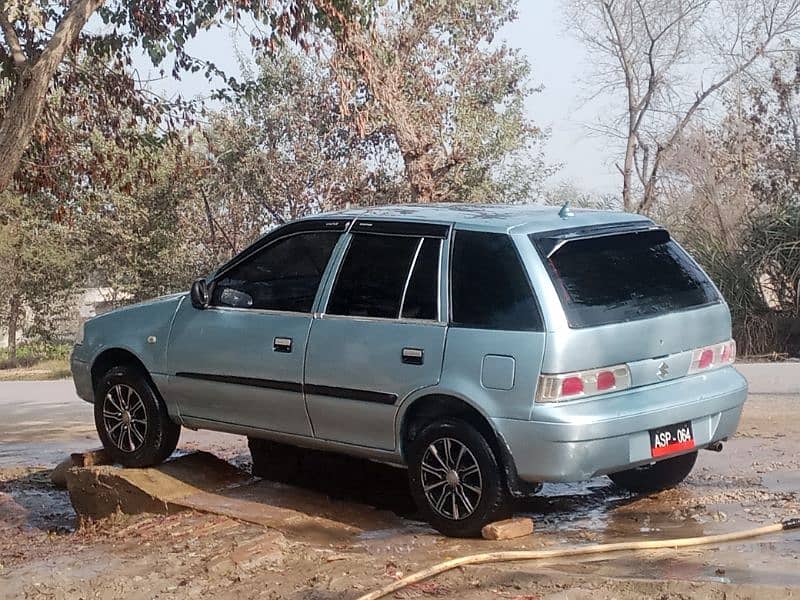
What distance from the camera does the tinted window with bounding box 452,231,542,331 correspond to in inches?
241

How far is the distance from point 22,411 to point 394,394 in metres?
8.71

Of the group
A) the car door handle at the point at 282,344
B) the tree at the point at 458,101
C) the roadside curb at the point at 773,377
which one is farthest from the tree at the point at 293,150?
the car door handle at the point at 282,344

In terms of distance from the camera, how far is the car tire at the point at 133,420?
25.6 ft

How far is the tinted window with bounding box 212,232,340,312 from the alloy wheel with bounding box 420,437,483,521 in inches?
49.9

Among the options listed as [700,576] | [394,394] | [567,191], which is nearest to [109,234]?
[567,191]

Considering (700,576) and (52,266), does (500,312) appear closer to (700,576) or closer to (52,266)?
(700,576)

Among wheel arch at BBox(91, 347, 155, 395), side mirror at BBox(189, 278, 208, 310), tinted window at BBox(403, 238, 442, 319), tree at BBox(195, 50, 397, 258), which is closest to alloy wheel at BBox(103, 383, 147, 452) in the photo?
wheel arch at BBox(91, 347, 155, 395)

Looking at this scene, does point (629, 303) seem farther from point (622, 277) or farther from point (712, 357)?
point (712, 357)

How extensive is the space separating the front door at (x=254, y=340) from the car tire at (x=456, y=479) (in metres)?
0.87

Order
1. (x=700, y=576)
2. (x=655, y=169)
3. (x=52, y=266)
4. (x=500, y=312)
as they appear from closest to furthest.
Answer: (x=700, y=576), (x=500, y=312), (x=655, y=169), (x=52, y=266)

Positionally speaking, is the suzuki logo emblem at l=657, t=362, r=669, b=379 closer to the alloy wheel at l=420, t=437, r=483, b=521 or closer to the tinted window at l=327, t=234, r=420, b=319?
the alloy wheel at l=420, t=437, r=483, b=521

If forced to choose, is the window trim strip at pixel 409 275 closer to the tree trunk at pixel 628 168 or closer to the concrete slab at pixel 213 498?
the concrete slab at pixel 213 498

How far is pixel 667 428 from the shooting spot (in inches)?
250

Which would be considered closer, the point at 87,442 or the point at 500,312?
the point at 500,312
